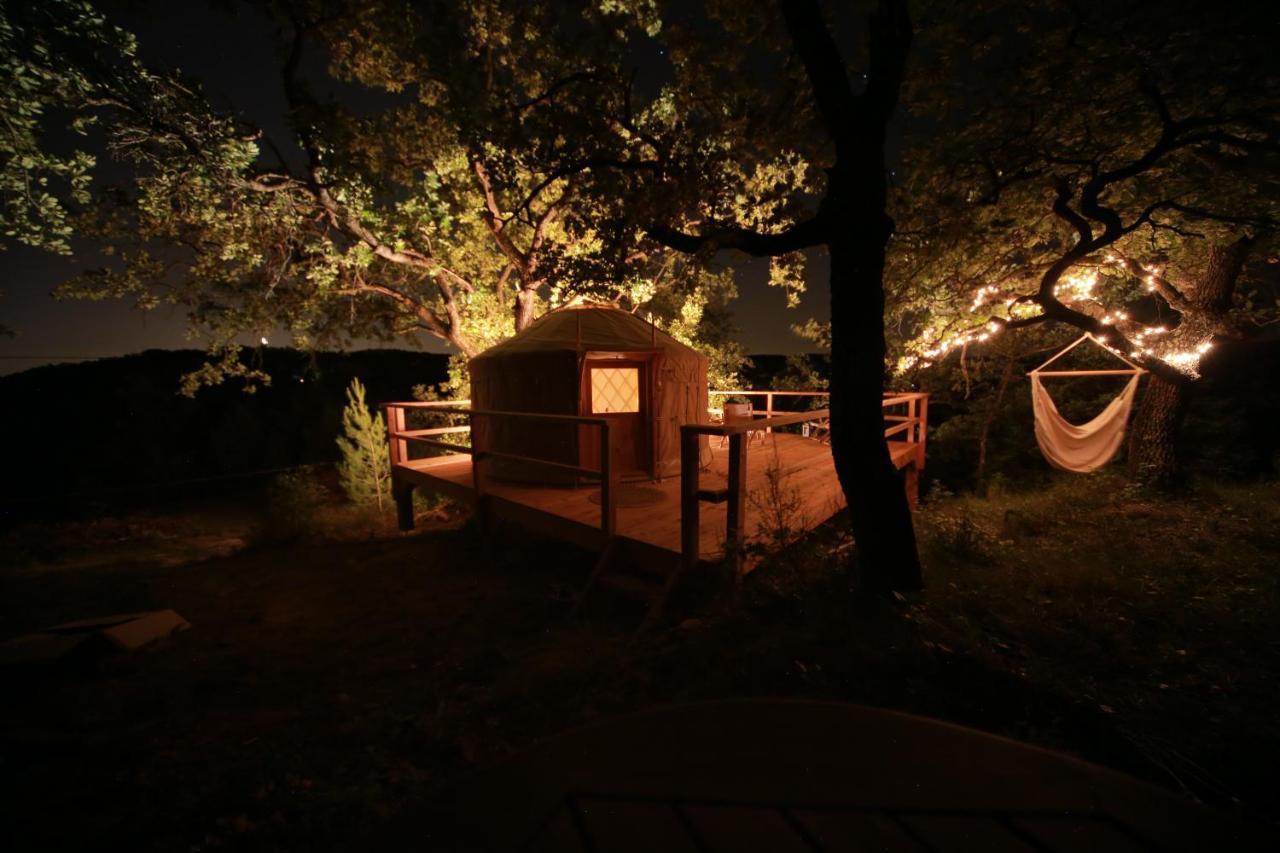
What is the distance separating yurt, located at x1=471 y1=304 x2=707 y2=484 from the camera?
679cm

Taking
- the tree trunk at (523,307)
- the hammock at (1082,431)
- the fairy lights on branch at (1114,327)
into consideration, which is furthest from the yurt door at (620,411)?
the hammock at (1082,431)

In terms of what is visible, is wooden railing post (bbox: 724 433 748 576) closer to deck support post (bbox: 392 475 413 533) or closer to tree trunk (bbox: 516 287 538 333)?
deck support post (bbox: 392 475 413 533)

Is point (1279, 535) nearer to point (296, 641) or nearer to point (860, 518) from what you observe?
point (860, 518)

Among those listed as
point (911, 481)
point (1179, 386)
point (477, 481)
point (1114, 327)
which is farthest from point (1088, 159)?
point (477, 481)

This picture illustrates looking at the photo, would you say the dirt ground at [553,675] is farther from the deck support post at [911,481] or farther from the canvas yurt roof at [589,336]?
the canvas yurt roof at [589,336]

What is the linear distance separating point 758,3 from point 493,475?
6300 millimetres

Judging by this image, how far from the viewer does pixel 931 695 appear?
229 cm

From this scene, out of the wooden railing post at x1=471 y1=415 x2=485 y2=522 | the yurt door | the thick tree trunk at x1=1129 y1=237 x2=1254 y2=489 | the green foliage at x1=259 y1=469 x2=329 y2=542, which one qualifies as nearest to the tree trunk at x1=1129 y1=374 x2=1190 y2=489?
the thick tree trunk at x1=1129 y1=237 x2=1254 y2=489

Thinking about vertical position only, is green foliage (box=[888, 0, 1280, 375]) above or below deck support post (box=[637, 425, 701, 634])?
above

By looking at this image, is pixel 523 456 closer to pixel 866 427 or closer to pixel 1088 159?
pixel 866 427

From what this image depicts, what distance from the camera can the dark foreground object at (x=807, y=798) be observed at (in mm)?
932

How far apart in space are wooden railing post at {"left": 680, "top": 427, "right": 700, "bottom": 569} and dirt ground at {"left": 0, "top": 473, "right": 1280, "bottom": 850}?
439mm

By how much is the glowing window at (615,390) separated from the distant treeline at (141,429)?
6617 mm

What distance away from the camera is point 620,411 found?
7.50 metres
